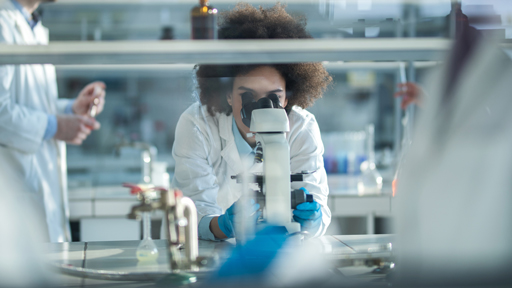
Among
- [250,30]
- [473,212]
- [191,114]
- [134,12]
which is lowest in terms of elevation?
[473,212]

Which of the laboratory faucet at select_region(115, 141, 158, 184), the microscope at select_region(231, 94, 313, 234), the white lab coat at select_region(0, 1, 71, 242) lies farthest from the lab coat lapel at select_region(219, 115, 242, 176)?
the laboratory faucet at select_region(115, 141, 158, 184)

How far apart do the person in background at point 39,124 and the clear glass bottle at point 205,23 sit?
716mm

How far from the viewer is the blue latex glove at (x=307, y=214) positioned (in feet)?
2.92

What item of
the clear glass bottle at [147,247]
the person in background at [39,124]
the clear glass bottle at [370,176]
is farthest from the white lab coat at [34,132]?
the clear glass bottle at [370,176]

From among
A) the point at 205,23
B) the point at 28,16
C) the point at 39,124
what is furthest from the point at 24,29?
the point at 205,23

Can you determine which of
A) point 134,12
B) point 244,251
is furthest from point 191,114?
point 134,12

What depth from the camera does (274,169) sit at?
0.77 meters

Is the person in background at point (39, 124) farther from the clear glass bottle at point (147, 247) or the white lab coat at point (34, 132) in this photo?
the clear glass bottle at point (147, 247)

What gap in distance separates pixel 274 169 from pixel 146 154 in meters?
1.84

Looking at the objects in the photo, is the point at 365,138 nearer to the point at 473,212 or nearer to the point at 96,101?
the point at 96,101

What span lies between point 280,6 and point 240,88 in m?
0.22

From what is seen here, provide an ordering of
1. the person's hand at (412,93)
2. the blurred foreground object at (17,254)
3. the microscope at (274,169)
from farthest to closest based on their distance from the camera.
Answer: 1. the person's hand at (412,93)
2. the microscope at (274,169)
3. the blurred foreground object at (17,254)

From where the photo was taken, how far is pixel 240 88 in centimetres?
92

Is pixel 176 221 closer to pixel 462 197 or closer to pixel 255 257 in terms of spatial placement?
pixel 255 257
